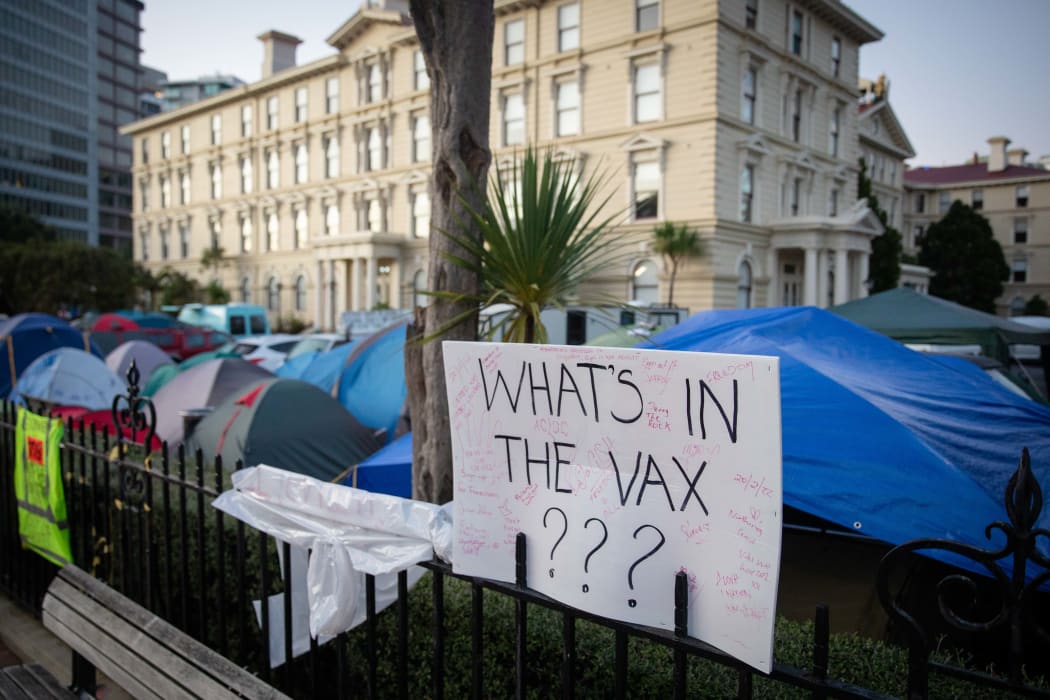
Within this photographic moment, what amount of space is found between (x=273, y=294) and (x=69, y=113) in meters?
63.8

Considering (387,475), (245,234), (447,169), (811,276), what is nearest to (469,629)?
(447,169)

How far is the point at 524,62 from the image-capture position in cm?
3114

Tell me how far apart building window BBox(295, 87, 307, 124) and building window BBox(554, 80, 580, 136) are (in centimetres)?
1755

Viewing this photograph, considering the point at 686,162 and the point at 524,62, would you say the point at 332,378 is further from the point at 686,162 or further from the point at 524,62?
the point at 524,62

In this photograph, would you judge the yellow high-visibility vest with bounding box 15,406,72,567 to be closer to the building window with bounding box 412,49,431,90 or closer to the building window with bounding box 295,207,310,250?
the building window with bounding box 412,49,431,90

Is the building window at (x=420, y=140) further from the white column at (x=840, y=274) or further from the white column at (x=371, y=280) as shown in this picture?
the white column at (x=840, y=274)

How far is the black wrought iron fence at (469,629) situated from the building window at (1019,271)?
204 feet

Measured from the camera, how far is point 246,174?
148 ft

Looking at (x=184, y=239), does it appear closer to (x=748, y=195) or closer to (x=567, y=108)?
(x=567, y=108)

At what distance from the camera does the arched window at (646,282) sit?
2892cm

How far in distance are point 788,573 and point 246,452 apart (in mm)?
5800

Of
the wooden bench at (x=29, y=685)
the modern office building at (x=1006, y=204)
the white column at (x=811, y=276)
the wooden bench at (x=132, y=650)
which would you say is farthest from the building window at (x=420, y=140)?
the modern office building at (x=1006, y=204)

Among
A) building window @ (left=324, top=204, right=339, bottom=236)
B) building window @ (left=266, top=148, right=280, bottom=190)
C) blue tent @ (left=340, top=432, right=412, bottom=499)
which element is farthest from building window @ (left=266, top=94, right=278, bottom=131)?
blue tent @ (left=340, top=432, right=412, bottom=499)

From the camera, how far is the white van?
3138 cm
